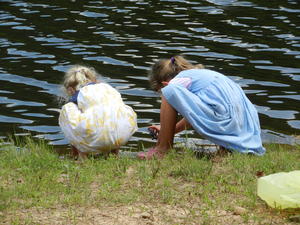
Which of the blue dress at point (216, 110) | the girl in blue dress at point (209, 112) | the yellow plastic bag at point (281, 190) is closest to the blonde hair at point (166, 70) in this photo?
the girl in blue dress at point (209, 112)

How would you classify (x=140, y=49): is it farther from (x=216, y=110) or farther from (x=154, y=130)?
(x=216, y=110)

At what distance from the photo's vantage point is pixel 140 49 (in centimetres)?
1088

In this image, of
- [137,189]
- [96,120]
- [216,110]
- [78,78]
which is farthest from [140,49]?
[137,189]

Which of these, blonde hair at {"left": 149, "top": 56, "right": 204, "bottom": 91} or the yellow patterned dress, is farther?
blonde hair at {"left": 149, "top": 56, "right": 204, "bottom": 91}

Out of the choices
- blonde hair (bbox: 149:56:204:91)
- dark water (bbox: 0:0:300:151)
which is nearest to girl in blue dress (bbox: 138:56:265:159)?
blonde hair (bbox: 149:56:204:91)

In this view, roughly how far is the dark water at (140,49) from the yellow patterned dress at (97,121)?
2.99 ft

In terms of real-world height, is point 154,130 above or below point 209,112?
below

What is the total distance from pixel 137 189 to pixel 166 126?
5.19 feet

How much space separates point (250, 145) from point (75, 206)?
2190 millimetres

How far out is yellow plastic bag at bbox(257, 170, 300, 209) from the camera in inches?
174

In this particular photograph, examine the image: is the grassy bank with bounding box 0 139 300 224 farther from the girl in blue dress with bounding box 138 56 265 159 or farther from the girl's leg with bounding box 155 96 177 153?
the girl's leg with bounding box 155 96 177 153

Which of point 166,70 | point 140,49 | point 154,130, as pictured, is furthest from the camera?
point 140,49

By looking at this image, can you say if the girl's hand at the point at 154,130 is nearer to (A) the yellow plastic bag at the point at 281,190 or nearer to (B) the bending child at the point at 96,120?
(B) the bending child at the point at 96,120

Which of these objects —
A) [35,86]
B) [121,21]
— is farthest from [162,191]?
[121,21]
